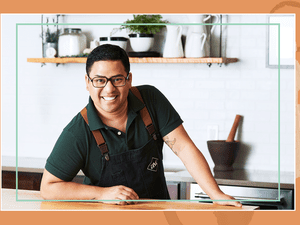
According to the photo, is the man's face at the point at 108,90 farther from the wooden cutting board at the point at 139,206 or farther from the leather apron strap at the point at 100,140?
the wooden cutting board at the point at 139,206

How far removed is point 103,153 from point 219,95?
15.7 inches

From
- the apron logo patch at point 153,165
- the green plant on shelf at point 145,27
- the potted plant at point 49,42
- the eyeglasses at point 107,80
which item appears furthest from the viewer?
the green plant on shelf at point 145,27

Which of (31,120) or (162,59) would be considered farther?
(162,59)

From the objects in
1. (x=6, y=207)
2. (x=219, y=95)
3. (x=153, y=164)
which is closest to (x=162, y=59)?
(x=219, y=95)

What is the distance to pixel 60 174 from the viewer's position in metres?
0.87

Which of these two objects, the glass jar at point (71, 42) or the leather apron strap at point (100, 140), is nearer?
the leather apron strap at point (100, 140)

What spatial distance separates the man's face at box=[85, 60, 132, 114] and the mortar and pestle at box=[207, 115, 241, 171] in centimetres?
29

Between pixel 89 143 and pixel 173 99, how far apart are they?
0.25 metres

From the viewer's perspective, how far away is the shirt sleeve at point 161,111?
0.91 metres

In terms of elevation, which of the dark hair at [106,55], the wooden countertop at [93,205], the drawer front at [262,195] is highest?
the dark hair at [106,55]

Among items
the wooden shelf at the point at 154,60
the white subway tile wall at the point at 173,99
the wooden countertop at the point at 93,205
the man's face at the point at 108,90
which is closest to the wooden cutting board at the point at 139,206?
the wooden countertop at the point at 93,205

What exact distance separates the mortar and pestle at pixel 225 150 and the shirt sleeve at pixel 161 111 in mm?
123

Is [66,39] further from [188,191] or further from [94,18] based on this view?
[188,191]

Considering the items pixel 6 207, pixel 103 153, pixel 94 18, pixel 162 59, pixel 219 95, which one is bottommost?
pixel 6 207
